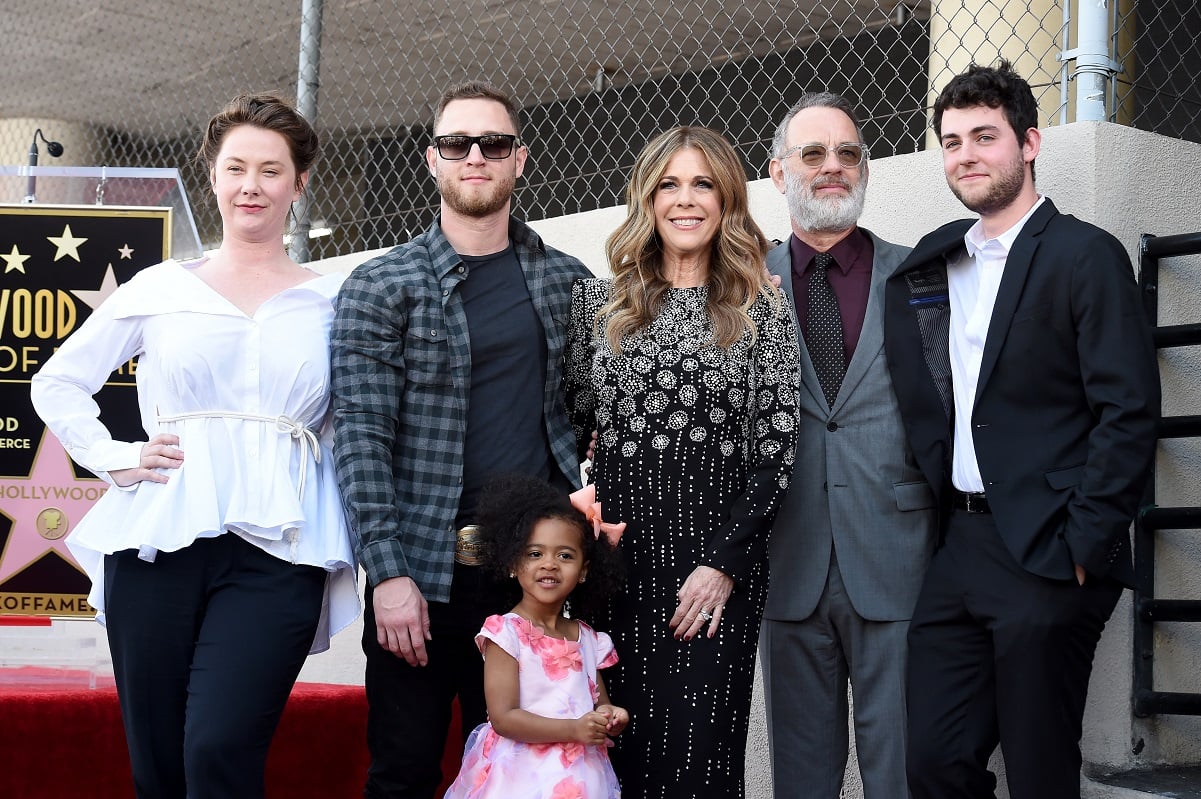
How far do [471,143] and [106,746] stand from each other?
2274 mm

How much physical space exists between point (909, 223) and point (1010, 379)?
1119 mm

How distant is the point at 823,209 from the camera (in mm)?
3234

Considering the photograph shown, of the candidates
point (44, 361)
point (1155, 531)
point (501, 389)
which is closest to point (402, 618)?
point (501, 389)

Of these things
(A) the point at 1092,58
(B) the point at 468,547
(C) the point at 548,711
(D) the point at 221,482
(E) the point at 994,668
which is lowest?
(C) the point at 548,711

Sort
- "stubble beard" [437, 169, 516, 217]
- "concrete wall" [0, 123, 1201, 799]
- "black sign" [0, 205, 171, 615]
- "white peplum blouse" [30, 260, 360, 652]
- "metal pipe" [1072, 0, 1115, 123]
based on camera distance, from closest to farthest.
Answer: "white peplum blouse" [30, 260, 360, 652]
"stubble beard" [437, 169, 516, 217]
"concrete wall" [0, 123, 1201, 799]
"metal pipe" [1072, 0, 1115, 123]
"black sign" [0, 205, 171, 615]

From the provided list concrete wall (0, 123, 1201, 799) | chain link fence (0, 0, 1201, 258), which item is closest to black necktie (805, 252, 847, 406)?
concrete wall (0, 123, 1201, 799)

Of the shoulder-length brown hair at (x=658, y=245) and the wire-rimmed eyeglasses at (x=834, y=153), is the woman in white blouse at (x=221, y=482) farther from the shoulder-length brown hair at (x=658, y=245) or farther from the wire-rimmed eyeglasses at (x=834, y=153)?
the wire-rimmed eyeglasses at (x=834, y=153)

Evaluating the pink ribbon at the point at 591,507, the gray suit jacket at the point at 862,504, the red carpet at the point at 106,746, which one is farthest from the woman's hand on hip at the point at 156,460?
the red carpet at the point at 106,746

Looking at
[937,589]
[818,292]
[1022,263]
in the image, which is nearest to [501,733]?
[937,589]

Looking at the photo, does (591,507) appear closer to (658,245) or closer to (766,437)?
(766,437)

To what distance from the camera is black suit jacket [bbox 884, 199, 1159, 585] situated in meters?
2.66

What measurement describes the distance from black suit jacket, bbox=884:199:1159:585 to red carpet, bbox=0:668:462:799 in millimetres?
1982

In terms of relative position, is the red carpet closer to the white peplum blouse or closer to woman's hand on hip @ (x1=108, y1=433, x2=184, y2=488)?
the white peplum blouse

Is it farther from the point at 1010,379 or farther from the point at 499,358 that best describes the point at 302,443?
the point at 1010,379
